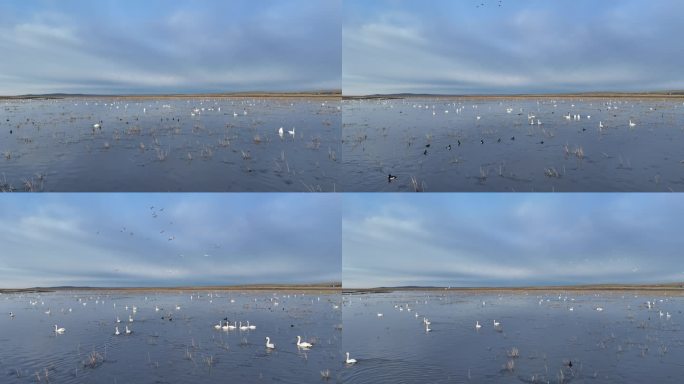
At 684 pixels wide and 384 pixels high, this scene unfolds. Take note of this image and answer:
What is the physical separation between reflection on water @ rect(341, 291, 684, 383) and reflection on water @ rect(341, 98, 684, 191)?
5427 mm

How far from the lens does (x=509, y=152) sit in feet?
79.7

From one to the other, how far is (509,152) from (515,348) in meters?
7.52

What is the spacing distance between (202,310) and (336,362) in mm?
19517

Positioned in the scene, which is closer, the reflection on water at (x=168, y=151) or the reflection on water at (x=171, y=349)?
the reflection on water at (x=171, y=349)

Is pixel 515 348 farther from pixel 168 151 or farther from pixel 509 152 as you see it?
pixel 168 151

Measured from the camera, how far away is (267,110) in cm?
3844

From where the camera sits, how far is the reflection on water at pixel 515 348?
17.7 m

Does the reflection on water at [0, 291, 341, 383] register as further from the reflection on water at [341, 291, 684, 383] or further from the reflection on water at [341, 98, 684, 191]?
the reflection on water at [341, 98, 684, 191]

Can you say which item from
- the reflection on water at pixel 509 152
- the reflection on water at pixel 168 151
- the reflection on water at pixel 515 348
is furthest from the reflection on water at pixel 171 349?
the reflection on water at pixel 509 152

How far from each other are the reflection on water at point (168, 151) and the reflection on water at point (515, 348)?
635 centimetres

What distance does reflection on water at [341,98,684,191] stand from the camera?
65.1 ft

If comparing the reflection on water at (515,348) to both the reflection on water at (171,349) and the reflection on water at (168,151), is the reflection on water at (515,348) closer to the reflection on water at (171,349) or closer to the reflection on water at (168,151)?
the reflection on water at (171,349)

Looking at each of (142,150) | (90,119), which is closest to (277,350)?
(142,150)

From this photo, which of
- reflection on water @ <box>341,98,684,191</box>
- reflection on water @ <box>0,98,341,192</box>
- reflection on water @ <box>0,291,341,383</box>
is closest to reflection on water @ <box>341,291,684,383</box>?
reflection on water @ <box>0,291,341,383</box>
